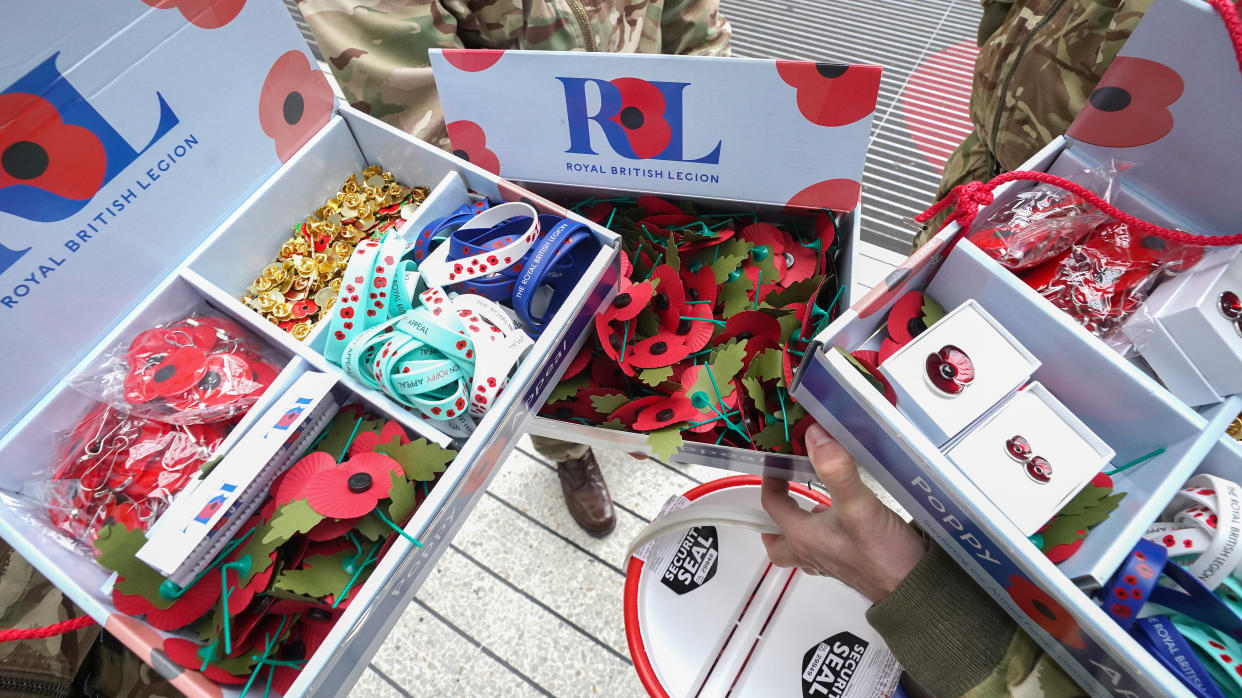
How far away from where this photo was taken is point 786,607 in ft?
3.75

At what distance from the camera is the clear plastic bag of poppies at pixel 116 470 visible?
73 centimetres

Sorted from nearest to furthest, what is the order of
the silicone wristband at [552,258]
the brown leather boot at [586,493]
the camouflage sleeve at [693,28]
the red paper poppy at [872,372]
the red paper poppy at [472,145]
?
the red paper poppy at [872,372] → the silicone wristband at [552,258] → the red paper poppy at [472,145] → the camouflage sleeve at [693,28] → the brown leather boot at [586,493]

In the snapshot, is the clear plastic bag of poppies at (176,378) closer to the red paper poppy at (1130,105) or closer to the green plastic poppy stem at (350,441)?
the green plastic poppy stem at (350,441)

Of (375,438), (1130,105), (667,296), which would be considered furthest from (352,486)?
(1130,105)

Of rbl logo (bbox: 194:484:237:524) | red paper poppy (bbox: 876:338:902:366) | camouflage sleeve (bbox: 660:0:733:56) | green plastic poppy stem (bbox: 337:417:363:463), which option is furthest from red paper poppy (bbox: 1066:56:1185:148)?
rbl logo (bbox: 194:484:237:524)

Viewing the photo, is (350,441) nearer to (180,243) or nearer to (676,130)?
(180,243)

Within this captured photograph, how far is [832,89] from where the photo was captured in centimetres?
82

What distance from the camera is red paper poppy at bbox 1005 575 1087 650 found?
61 centimetres

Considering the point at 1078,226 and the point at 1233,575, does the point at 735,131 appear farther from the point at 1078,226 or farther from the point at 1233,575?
the point at 1233,575

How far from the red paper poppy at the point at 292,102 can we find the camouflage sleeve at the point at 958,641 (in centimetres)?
115

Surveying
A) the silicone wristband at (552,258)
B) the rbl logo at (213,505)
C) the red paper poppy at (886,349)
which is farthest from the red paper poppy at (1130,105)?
the rbl logo at (213,505)

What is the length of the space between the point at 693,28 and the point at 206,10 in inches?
39.0

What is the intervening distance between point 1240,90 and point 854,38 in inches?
79.5

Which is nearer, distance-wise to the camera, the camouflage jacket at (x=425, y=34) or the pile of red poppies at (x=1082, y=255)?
the pile of red poppies at (x=1082, y=255)
